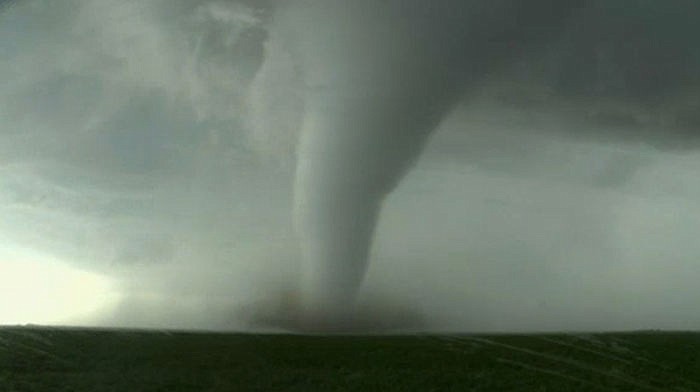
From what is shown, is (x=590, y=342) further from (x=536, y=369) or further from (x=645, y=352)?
(x=536, y=369)

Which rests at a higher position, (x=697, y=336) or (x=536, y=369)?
(x=697, y=336)

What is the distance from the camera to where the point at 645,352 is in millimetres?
60531

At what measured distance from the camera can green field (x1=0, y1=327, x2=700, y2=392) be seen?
47.1 m

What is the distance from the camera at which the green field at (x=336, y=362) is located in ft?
154

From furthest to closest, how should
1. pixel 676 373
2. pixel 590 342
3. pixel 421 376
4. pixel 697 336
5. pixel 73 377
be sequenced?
pixel 697 336, pixel 590 342, pixel 676 373, pixel 421 376, pixel 73 377

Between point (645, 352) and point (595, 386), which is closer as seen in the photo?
point (595, 386)

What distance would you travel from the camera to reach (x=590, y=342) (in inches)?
2498

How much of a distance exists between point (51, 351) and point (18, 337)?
6.78 metres

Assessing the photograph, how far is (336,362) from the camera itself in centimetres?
5394

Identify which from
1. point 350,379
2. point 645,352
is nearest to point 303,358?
point 350,379

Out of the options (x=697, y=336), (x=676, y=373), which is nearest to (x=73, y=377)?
(x=676, y=373)

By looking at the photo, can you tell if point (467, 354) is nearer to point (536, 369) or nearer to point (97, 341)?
point (536, 369)

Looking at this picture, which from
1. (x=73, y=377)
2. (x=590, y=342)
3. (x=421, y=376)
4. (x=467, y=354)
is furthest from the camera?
(x=590, y=342)

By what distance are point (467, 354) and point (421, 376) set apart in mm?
8593
